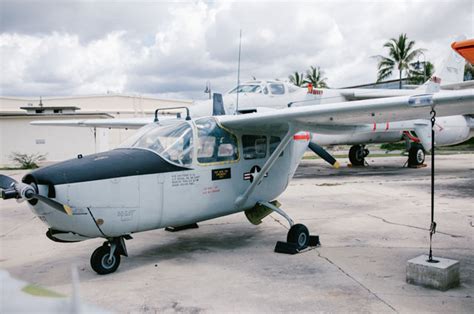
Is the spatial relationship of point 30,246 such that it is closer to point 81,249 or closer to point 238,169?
point 81,249

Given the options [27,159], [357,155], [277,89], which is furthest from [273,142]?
[27,159]

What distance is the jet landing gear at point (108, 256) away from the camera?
5.65 m

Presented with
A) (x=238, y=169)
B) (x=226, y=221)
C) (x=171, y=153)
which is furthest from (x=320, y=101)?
(x=171, y=153)

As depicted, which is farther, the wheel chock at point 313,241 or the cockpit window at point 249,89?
the cockpit window at point 249,89

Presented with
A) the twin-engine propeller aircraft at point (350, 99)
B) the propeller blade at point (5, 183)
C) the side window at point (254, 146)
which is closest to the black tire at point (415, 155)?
the twin-engine propeller aircraft at point (350, 99)

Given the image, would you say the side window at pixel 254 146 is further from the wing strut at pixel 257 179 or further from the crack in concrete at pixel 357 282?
the crack in concrete at pixel 357 282

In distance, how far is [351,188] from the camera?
13617 millimetres

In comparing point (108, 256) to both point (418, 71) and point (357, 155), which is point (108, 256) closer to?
point (357, 155)

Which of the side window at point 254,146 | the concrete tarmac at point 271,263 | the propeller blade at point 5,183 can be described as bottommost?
the concrete tarmac at point 271,263

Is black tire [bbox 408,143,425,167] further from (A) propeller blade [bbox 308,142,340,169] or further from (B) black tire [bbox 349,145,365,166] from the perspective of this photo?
(A) propeller blade [bbox 308,142,340,169]

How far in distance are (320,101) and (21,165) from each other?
21.4 m

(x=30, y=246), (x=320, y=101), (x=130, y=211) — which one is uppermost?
(x=320, y=101)

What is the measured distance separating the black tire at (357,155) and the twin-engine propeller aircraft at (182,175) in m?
14.0

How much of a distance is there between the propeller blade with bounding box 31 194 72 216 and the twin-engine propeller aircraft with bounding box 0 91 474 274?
0.04ft
